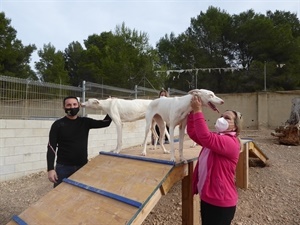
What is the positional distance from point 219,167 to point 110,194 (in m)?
1.10

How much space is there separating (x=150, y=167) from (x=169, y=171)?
30cm

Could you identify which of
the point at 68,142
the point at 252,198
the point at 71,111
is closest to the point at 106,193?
the point at 68,142

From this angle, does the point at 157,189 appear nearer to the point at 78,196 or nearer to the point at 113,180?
the point at 113,180

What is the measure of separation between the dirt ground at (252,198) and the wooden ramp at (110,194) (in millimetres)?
1308

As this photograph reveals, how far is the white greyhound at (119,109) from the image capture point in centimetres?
384

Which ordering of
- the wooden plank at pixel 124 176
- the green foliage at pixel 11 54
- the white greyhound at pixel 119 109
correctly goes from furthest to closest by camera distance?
the green foliage at pixel 11 54 → the white greyhound at pixel 119 109 → the wooden plank at pixel 124 176

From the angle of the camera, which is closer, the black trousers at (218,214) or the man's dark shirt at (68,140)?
the black trousers at (218,214)

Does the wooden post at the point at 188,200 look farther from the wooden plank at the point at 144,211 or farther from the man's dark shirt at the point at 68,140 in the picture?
the man's dark shirt at the point at 68,140

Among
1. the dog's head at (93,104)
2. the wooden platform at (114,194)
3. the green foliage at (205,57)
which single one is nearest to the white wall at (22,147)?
the dog's head at (93,104)

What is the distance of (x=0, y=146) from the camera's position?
556cm

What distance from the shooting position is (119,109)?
389cm

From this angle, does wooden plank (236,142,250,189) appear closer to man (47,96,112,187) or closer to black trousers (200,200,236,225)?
black trousers (200,200,236,225)

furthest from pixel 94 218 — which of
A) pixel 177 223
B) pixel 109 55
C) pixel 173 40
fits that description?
pixel 173 40

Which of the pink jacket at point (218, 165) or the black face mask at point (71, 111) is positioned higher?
the black face mask at point (71, 111)
